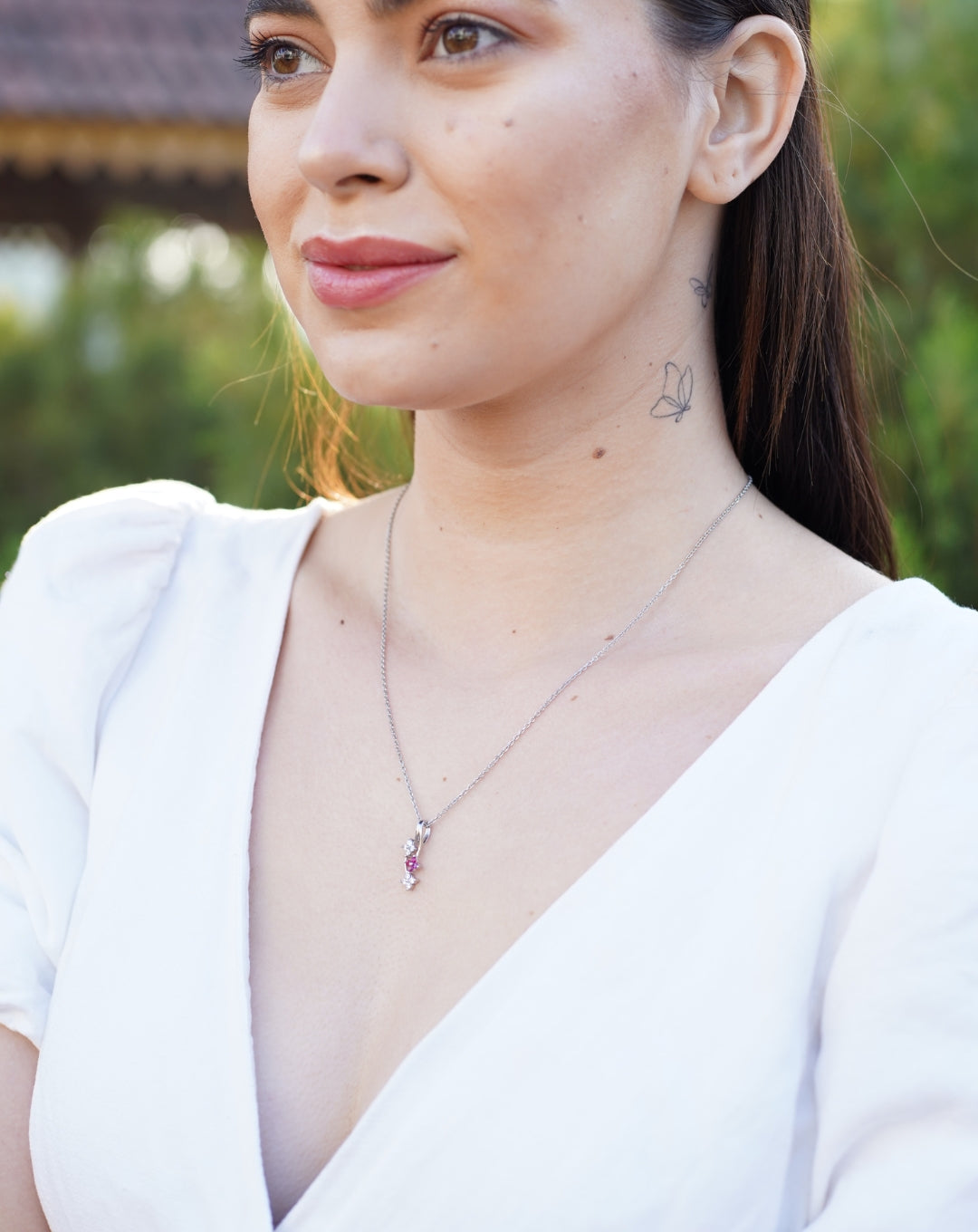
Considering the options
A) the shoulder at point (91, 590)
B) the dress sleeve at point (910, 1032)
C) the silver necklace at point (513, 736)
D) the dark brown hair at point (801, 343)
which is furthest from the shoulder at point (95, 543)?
the dress sleeve at point (910, 1032)

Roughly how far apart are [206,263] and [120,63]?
1.66m

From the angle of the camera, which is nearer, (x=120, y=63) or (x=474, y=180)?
(x=474, y=180)

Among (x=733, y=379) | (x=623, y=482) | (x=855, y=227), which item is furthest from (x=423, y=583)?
(x=855, y=227)

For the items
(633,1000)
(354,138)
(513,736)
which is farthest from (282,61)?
(633,1000)

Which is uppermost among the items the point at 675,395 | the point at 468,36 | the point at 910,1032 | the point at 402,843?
the point at 468,36

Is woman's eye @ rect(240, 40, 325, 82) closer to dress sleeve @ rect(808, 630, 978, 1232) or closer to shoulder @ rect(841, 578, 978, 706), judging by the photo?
shoulder @ rect(841, 578, 978, 706)

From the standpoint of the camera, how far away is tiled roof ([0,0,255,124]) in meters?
6.36

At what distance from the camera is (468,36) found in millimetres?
1686

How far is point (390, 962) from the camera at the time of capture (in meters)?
1.77

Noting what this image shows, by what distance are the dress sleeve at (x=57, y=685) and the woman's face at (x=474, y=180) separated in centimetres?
49

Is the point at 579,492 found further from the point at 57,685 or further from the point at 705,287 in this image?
the point at 57,685

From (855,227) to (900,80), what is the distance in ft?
1.58

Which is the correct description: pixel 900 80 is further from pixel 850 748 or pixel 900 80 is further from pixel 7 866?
pixel 7 866

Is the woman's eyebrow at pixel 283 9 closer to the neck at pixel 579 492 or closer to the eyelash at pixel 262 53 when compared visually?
the eyelash at pixel 262 53
